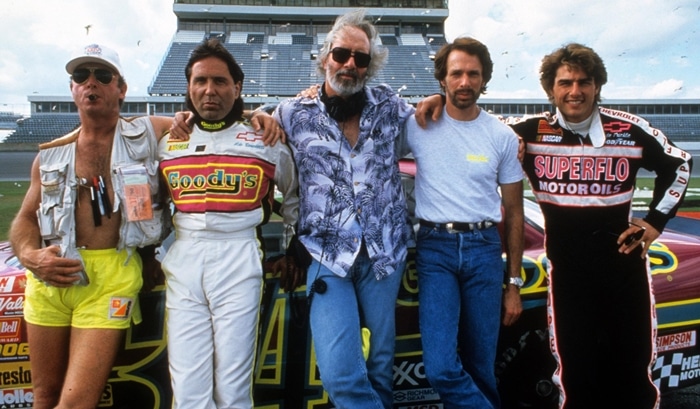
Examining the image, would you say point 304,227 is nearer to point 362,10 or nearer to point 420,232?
point 420,232

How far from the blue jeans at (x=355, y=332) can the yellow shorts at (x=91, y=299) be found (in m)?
0.73

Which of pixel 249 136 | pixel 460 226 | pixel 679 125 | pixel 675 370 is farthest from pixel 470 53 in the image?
pixel 679 125

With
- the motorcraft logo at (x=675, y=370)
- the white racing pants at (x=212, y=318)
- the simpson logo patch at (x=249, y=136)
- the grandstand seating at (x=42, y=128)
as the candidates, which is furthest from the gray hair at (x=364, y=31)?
the grandstand seating at (x=42, y=128)

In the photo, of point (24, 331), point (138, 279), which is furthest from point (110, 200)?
point (24, 331)

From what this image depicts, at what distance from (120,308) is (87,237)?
317mm

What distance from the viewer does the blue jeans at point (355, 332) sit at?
2084 mm

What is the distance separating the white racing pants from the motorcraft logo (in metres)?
1.96

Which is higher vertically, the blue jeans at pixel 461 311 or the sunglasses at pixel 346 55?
the sunglasses at pixel 346 55

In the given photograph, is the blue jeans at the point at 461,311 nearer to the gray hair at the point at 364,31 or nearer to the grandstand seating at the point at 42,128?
the gray hair at the point at 364,31

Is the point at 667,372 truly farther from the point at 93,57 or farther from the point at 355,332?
the point at 93,57

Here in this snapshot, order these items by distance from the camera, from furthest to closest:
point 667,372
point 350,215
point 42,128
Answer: point 42,128
point 667,372
point 350,215

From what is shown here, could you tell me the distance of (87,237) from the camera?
2211 mm

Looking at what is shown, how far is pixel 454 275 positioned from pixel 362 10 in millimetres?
1240

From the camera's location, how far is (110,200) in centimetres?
223
